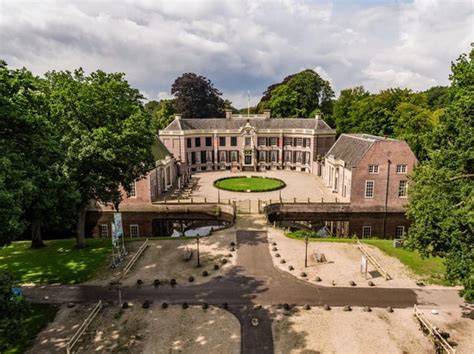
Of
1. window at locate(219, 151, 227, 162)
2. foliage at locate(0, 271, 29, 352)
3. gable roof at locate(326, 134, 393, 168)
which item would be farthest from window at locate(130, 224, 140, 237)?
window at locate(219, 151, 227, 162)

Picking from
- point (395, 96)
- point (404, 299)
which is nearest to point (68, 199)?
point (404, 299)

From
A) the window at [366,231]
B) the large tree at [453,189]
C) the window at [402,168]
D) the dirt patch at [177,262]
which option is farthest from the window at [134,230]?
the window at [402,168]

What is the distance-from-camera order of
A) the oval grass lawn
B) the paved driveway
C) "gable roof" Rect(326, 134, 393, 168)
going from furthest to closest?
the oval grass lawn, the paved driveway, "gable roof" Rect(326, 134, 393, 168)

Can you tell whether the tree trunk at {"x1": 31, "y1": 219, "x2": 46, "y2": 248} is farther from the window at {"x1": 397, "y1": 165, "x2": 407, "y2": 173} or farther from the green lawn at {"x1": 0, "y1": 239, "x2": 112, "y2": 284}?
the window at {"x1": 397, "y1": 165, "x2": 407, "y2": 173}

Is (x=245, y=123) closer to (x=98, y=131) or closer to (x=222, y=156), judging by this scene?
(x=222, y=156)

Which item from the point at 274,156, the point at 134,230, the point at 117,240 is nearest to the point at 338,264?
the point at 117,240
